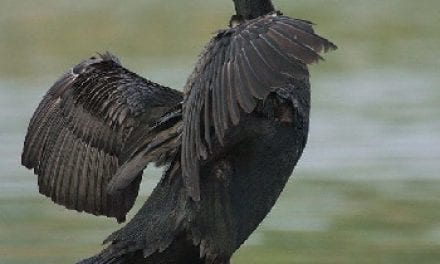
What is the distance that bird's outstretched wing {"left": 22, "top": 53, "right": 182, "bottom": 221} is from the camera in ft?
31.2

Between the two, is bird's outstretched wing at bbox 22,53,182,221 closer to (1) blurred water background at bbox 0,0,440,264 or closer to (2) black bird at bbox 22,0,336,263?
(2) black bird at bbox 22,0,336,263

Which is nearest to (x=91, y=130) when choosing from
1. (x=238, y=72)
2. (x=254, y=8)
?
(x=254, y=8)

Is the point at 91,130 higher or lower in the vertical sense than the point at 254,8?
lower

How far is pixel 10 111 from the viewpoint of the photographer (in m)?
17.0

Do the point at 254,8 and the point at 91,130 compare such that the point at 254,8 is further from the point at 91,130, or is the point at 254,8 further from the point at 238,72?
the point at 238,72

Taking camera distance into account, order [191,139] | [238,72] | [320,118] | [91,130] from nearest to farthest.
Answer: [238,72], [191,139], [91,130], [320,118]

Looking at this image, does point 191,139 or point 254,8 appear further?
point 254,8

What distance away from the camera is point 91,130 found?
31.8 ft

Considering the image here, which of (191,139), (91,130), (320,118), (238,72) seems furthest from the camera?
(320,118)

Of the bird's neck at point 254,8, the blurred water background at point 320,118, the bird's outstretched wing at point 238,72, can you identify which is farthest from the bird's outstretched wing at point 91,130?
the blurred water background at point 320,118

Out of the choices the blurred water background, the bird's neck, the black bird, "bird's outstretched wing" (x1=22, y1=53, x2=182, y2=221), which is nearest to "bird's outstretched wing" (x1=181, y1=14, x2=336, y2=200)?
the black bird

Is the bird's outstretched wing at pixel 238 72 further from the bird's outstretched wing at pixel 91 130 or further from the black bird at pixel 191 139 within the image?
the bird's outstretched wing at pixel 91 130

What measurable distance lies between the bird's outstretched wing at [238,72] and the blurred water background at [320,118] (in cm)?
427

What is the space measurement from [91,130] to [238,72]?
1963 millimetres
